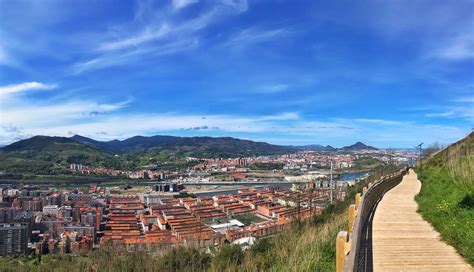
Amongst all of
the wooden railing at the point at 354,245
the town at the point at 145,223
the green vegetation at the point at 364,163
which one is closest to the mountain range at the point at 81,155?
the town at the point at 145,223

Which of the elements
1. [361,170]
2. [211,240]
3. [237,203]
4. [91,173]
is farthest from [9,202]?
[361,170]

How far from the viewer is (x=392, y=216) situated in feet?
21.1

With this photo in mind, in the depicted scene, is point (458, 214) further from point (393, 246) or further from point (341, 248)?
point (341, 248)

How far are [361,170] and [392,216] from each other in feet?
138

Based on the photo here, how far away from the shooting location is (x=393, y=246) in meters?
4.27

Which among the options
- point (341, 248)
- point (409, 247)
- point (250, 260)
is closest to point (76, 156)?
point (250, 260)

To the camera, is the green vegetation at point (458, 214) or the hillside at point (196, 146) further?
the hillside at point (196, 146)

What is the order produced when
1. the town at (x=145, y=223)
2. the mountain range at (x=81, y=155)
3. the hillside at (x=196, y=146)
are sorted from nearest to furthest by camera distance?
the town at (x=145, y=223), the mountain range at (x=81, y=155), the hillside at (x=196, y=146)

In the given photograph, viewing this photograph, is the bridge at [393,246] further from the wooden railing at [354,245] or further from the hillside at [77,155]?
the hillside at [77,155]

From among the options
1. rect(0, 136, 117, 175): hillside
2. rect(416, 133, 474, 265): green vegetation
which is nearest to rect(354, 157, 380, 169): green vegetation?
rect(416, 133, 474, 265): green vegetation

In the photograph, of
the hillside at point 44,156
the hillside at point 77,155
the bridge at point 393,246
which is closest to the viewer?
the bridge at point 393,246

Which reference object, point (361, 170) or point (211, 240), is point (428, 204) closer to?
point (211, 240)

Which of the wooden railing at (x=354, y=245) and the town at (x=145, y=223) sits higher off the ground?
the wooden railing at (x=354, y=245)

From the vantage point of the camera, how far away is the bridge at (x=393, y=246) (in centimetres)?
259
